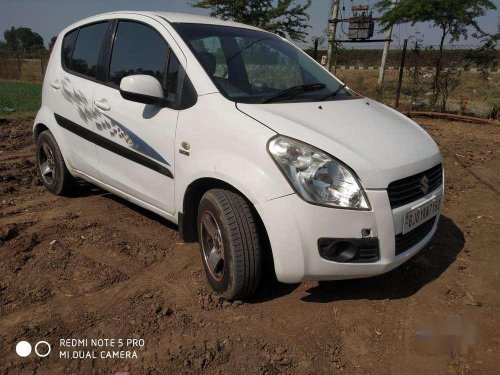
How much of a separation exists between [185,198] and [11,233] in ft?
5.75

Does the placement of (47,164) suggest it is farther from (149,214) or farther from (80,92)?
(149,214)

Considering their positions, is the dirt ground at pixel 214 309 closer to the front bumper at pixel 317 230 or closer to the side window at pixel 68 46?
the front bumper at pixel 317 230

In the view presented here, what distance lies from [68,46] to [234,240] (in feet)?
9.49

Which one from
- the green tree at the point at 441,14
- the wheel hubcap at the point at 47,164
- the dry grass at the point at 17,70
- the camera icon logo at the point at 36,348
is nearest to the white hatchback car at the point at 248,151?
the wheel hubcap at the point at 47,164

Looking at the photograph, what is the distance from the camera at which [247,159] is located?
236 centimetres

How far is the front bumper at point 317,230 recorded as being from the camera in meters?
2.23

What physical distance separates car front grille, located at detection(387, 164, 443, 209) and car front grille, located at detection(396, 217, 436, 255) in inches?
7.9

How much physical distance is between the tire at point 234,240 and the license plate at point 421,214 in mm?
866

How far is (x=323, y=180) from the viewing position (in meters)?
2.26

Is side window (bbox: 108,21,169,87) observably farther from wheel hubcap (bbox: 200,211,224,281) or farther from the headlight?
the headlight

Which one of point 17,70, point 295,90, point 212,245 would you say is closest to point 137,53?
point 295,90

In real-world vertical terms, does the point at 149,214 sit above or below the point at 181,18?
below

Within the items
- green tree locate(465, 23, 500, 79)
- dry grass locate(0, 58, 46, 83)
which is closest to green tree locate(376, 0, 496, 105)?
green tree locate(465, 23, 500, 79)

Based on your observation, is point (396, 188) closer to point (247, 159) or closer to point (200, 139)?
point (247, 159)
